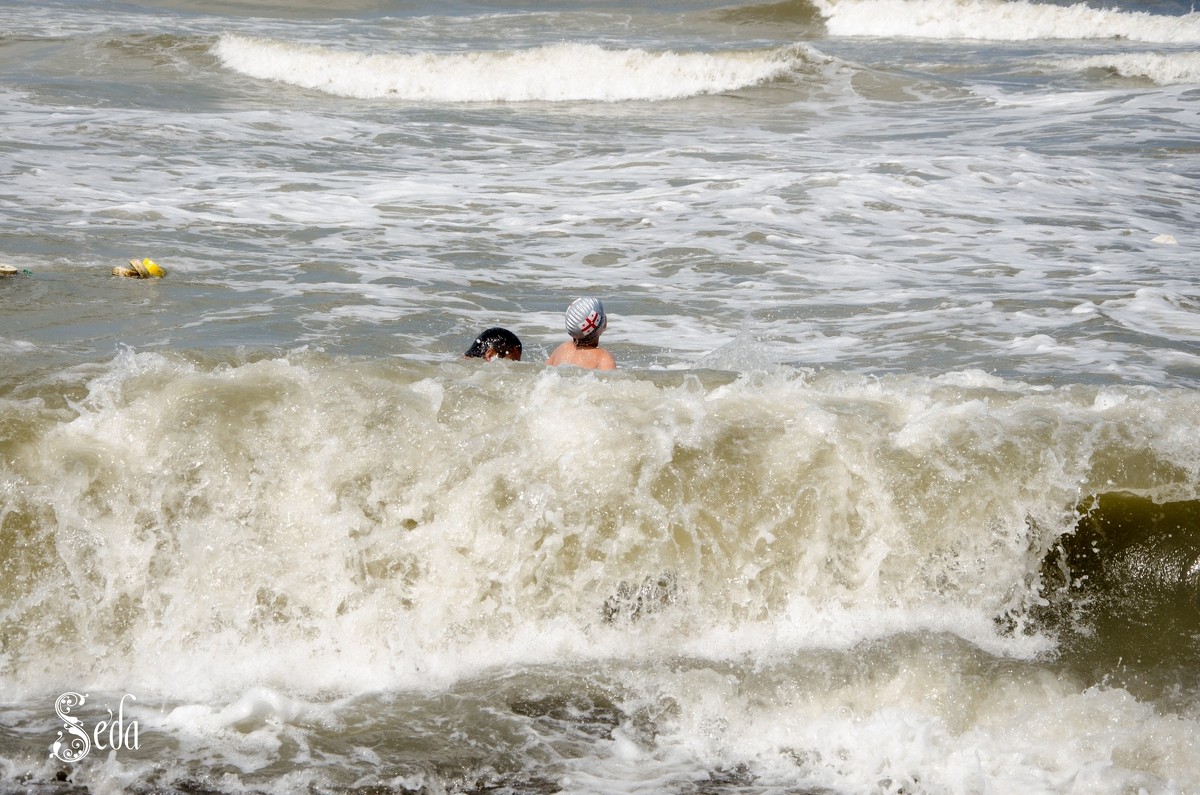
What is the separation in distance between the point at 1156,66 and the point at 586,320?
68.2ft

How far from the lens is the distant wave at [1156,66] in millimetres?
23500

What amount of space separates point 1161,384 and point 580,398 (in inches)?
162

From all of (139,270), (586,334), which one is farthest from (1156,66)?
(139,270)

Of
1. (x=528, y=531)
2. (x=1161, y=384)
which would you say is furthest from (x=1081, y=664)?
(x=1161, y=384)

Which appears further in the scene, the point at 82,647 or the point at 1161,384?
the point at 1161,384

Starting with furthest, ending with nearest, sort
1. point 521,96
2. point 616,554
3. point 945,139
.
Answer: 1. point 521,96
2. point 945,139
3. point 616,554

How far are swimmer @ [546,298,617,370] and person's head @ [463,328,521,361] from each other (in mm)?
342

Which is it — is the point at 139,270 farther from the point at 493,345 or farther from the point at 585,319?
the point at 585,319

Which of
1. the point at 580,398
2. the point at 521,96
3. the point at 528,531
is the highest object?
the point at 521,96

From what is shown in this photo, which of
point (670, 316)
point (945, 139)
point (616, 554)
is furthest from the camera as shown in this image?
point (945, 139)

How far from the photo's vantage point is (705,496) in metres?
5.46

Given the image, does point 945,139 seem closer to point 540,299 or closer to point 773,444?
point 540,299

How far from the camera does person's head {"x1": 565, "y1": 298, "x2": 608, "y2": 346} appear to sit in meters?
7.23

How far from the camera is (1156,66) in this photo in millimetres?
23812
